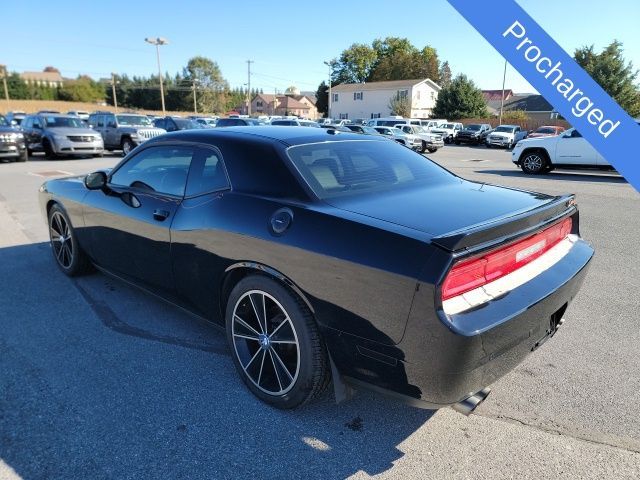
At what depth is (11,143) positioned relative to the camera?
→ 15.6 m

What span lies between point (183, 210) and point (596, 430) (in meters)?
2.80

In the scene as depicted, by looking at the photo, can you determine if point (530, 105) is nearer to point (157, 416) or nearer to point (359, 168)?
point (359, 168)

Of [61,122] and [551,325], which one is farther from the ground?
[61,122]

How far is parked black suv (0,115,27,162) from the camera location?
15.5 metres

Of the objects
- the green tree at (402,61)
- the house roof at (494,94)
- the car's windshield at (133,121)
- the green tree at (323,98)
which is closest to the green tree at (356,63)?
the green tree at (402,61)

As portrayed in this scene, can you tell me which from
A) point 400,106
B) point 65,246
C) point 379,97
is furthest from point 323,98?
point 65,246

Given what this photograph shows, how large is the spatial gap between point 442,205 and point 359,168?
0.70 meters

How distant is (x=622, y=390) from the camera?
9.31ft

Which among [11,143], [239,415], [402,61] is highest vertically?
[402,61]

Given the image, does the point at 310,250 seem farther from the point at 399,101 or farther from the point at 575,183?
the point at 399,101

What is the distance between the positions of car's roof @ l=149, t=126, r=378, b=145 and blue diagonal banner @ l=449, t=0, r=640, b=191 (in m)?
1.31

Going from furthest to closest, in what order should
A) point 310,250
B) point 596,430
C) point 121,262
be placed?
point 121,262
point 596,430
point 310,250

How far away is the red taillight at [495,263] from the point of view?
6.55 ft

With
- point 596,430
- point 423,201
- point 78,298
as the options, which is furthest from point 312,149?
point 78,298
